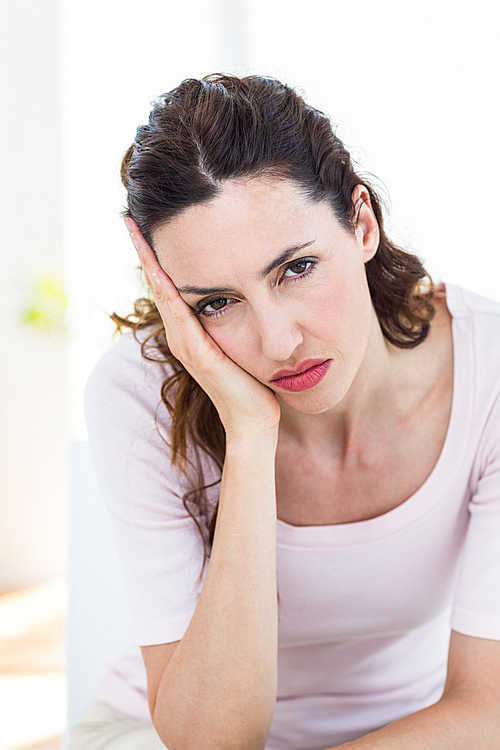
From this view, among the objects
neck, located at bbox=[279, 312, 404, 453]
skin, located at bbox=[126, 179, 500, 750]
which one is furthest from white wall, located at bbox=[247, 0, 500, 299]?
skin, located at bbox=[126, 179, 500, 750]

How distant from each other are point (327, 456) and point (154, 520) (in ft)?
1.11

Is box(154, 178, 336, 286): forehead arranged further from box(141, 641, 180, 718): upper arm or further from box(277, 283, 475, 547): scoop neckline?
box(141, 641, 180, 718): upper arm

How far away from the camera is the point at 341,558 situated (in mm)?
1207

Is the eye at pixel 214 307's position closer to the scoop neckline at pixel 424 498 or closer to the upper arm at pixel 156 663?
the scoop neckline at pixel 424 498

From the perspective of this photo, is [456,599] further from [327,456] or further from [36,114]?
[36,114]

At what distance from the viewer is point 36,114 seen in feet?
11.1

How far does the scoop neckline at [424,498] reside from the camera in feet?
3.91

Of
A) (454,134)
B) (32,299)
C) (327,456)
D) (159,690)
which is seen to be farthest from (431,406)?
(32,299)

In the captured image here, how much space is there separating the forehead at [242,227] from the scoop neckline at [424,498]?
41 centimetres

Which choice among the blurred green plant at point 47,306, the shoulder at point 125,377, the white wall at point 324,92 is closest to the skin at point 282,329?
the shoulder at point 125,377

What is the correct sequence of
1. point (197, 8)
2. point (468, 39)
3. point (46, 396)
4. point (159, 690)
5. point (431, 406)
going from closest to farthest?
point (159, 690), point (431, 406), point (468, 39), point (197, 8), point (46, 396)

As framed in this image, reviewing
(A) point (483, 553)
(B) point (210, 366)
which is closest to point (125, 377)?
(B) point (210, 366)

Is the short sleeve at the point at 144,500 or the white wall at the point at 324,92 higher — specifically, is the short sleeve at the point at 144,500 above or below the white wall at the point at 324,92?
below

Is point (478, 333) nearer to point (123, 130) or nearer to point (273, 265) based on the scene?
point (273, 265)
